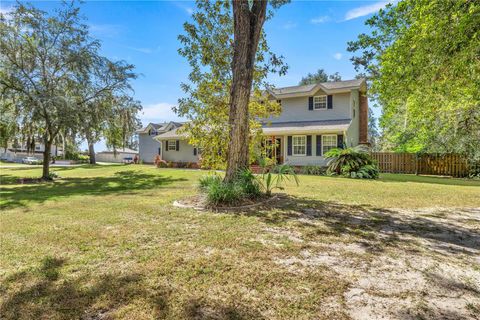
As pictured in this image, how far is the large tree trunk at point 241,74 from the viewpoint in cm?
731

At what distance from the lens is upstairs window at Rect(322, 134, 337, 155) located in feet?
59.3

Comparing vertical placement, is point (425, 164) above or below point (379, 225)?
above

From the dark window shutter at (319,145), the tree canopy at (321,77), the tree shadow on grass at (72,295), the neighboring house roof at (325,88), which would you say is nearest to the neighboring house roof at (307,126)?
the dark window shutter at (319,145)

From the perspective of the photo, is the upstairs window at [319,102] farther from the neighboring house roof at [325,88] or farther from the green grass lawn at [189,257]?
the green grass lawn at [189,257]

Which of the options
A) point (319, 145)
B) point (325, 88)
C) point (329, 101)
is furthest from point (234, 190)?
point (329, 101)

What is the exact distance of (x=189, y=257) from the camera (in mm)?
3562

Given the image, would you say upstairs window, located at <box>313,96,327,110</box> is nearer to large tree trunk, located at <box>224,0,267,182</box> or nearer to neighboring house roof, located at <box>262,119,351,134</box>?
neighboring house roof, located at <box>262,119,351,134</box>

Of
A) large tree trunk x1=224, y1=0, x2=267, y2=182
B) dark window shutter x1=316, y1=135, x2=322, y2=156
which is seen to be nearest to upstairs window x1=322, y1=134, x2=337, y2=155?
dark window shutter x1=316, y1=135, x2=322, y2=156

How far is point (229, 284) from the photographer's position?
9.43ft

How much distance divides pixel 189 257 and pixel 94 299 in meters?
1.21

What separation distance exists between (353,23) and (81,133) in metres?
15.0

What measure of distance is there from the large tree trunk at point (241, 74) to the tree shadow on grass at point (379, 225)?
5.46 feet

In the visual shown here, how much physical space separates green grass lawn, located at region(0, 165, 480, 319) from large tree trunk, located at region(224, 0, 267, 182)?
69.4 inches

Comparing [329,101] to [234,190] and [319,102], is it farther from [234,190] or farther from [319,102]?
[234,190]
